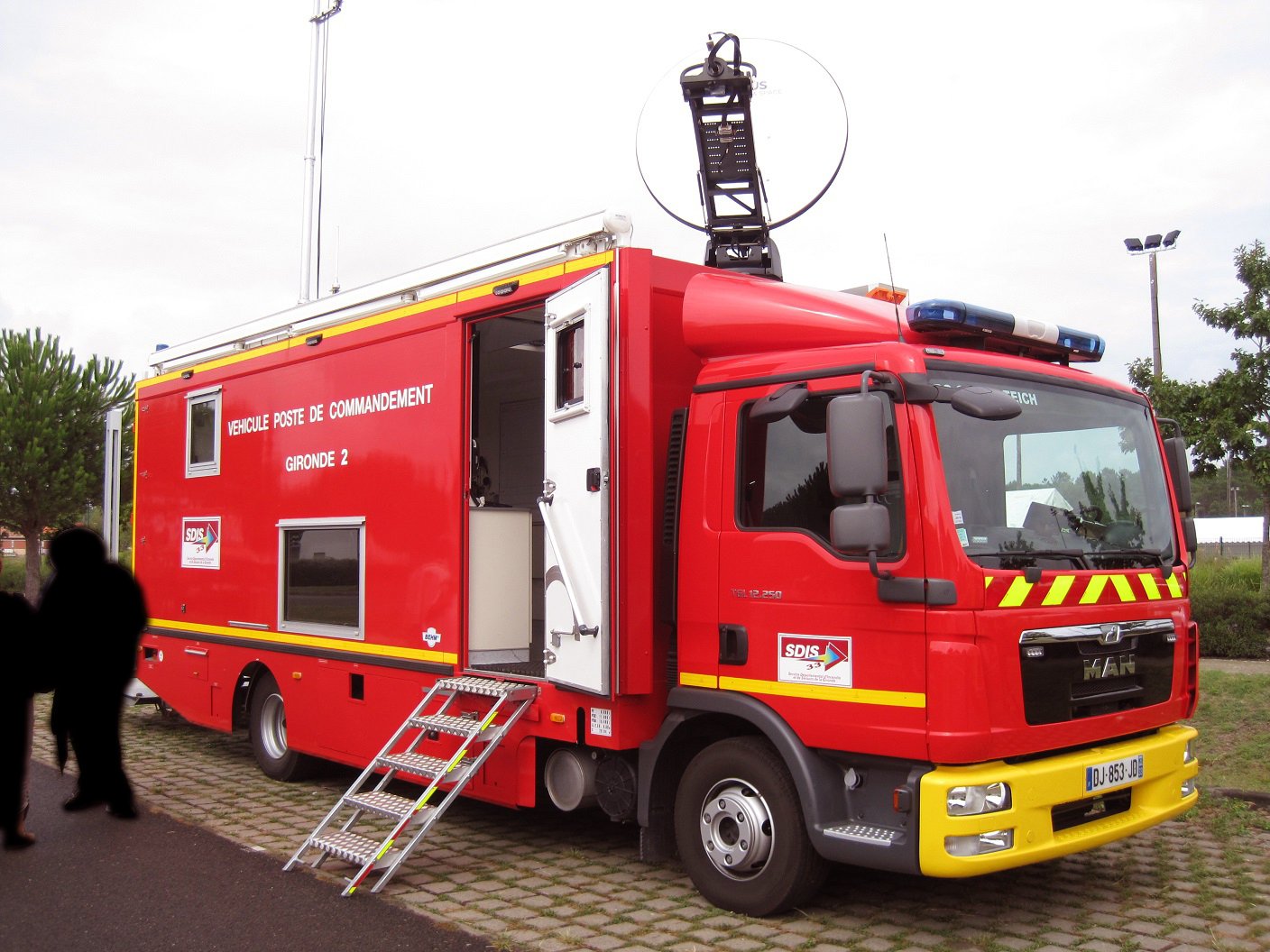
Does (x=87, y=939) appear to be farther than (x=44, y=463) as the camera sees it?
Yes

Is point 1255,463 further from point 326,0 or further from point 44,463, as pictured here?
point 44,463

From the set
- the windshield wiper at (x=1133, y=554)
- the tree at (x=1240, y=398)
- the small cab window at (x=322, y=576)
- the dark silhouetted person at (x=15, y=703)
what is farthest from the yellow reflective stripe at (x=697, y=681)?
the tree at (x=1240, y=398)

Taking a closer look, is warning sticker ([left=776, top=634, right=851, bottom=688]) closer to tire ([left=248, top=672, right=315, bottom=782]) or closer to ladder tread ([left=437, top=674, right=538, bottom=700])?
ladder tread ([left=437, top=674, right=538, bottom=700])

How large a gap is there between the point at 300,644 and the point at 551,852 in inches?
100

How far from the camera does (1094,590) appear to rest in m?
4.78

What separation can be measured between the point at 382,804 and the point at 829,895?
7.49 feet

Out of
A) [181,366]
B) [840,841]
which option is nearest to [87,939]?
[840,841]

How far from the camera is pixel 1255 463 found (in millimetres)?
11875

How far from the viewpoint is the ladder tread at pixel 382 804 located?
5.53 metres

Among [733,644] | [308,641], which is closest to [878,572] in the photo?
[733,644]

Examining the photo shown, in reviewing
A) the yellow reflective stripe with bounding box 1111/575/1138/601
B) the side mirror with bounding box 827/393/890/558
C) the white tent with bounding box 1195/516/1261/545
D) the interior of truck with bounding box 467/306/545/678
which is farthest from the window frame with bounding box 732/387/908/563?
the white tent with bounding box 1195/516/1261/545

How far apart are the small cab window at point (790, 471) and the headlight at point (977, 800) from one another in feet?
3.83

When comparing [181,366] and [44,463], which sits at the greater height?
[181,366]

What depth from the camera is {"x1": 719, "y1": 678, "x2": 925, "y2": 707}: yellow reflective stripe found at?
4.48 m
